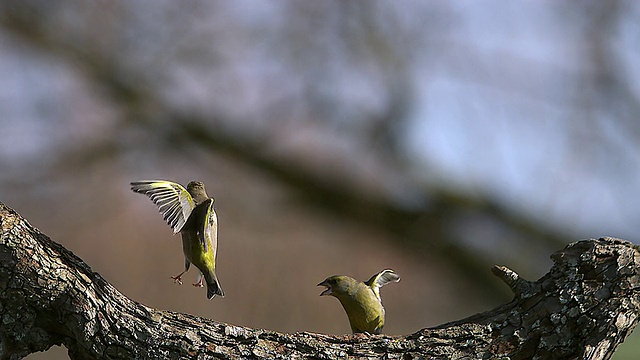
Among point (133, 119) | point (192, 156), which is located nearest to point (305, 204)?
point (192, 156)

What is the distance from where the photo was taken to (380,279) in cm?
88

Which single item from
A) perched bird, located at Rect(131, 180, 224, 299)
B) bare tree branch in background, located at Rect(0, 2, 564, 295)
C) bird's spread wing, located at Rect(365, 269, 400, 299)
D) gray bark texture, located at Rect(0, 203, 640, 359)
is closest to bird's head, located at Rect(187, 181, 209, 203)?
perched bird, located at Rect(131, 180, 224, 299)

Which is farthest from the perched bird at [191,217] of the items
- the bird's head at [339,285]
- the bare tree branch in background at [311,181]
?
the bare tree branch in background at [311,181]

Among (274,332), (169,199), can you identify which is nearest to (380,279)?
(274,332)

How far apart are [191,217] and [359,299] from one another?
217 mm

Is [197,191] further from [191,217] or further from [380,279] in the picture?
[380,279]

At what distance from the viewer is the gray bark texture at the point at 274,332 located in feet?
2.33

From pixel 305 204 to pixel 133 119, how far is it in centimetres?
74

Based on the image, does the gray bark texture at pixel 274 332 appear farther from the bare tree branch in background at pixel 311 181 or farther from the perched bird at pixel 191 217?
the bare tree branch in background at pixel 311 181

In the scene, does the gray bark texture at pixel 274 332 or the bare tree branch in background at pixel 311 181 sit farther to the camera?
the bare tree branch in background at pixel 311 181

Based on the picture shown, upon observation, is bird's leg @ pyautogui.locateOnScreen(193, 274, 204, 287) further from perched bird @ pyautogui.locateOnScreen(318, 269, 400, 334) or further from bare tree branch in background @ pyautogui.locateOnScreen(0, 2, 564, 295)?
bare tree branch in background @ pyautogui.locateOnScreen(0, 2, 564, 295)

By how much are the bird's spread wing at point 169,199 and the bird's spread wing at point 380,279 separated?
0.80 ft

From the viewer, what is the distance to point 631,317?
0.78 meters

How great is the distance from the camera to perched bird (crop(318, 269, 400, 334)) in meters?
0.84
